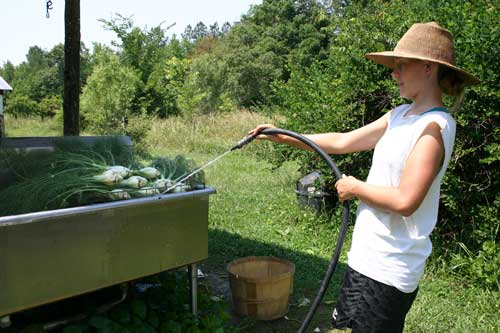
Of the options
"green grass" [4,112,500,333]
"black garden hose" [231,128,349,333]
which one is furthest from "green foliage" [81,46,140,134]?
"black garden hose" [231,128,349,333]

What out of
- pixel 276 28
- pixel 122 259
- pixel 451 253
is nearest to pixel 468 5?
pixel 451 253

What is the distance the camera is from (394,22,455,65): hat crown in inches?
64.6

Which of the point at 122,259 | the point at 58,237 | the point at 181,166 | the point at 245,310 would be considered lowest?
the point at 245,310

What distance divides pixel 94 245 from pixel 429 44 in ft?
4.96

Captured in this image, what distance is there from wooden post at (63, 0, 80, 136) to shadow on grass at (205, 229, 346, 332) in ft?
6.28

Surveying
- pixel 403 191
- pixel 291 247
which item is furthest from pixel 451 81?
pixel 291 247

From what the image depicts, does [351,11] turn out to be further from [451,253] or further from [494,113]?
[451,253]

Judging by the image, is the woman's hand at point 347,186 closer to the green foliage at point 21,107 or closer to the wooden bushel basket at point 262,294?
the wooden bushel basket at point 262,294

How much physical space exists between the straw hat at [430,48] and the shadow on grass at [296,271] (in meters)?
1.99

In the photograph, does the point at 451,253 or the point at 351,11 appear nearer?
the point at 451,253

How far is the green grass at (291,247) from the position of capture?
3100mm

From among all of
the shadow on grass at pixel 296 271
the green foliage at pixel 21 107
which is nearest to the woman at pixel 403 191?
the shadow on grass at pixel 296 271

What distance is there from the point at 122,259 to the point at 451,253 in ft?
9.31

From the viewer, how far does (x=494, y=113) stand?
349 cm
